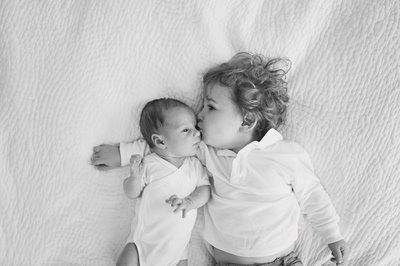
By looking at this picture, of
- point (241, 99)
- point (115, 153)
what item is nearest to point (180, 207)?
point (115, 153)

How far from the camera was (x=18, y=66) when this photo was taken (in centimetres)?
146

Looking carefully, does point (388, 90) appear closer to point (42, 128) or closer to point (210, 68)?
point (210, 68)

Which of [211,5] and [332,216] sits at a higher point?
[211,5]

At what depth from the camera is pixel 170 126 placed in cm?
142

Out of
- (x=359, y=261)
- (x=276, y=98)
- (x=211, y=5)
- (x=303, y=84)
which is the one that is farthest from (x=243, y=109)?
(x=359, y=261)

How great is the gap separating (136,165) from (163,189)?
0.37 feet

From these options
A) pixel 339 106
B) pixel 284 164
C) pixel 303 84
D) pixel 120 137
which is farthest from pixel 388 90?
pixel 120 137

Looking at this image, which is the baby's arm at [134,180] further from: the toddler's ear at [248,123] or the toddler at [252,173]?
the toddler's ear at [248,123]

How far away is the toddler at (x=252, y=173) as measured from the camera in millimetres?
1435

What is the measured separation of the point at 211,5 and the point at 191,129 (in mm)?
403

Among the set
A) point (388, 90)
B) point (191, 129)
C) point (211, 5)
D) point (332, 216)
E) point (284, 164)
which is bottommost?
point (332, 216)

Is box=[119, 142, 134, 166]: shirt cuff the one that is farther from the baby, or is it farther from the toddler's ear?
the toddler's ear

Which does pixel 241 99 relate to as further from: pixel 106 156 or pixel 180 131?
pixel 106 156

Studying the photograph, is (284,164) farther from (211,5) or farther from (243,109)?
(211,5)
